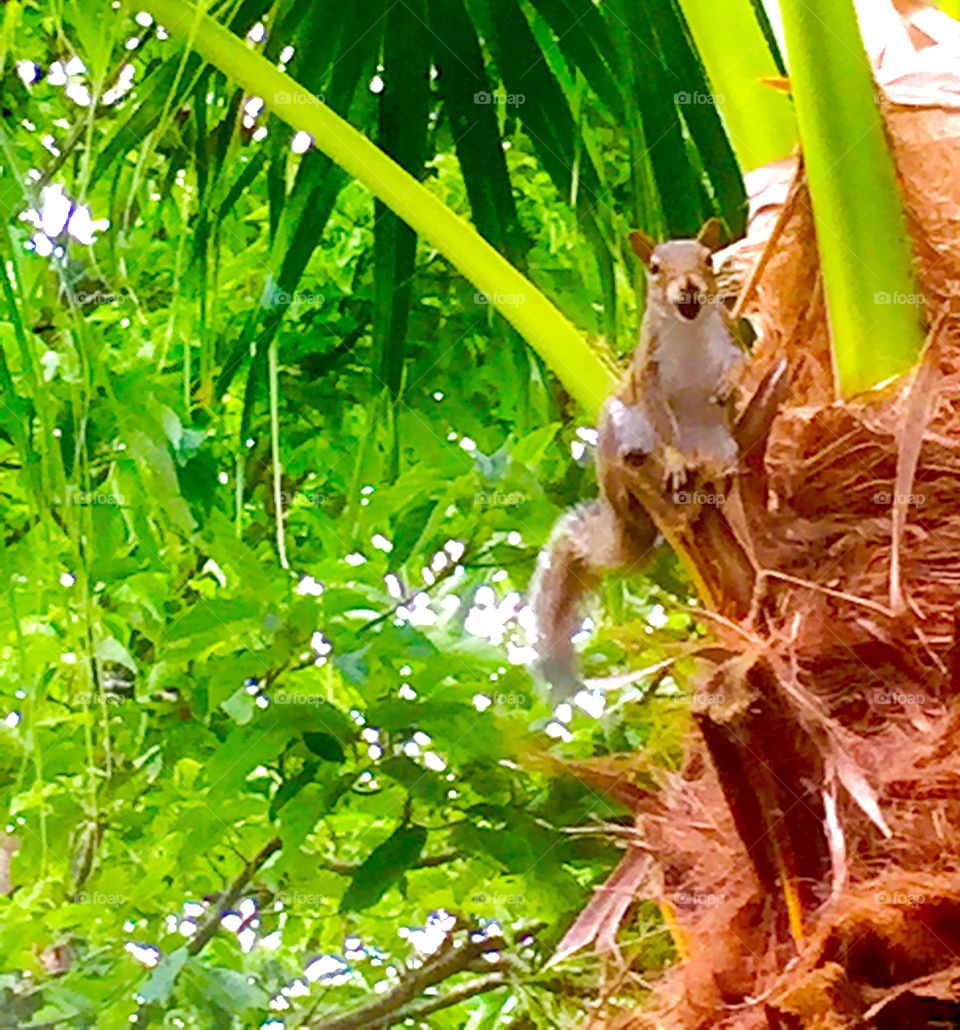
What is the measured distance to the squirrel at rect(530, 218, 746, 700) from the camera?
44cm

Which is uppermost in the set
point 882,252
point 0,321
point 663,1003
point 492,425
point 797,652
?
point 0,321

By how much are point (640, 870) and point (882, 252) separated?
25 centimetres

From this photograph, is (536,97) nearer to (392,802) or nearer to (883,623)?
(883,623)

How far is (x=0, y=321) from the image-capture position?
36.8 inches

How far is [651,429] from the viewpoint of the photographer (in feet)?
1.45

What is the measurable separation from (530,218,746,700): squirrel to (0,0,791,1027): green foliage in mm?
39

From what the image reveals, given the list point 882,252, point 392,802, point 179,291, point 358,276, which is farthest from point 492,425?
point 882,252
